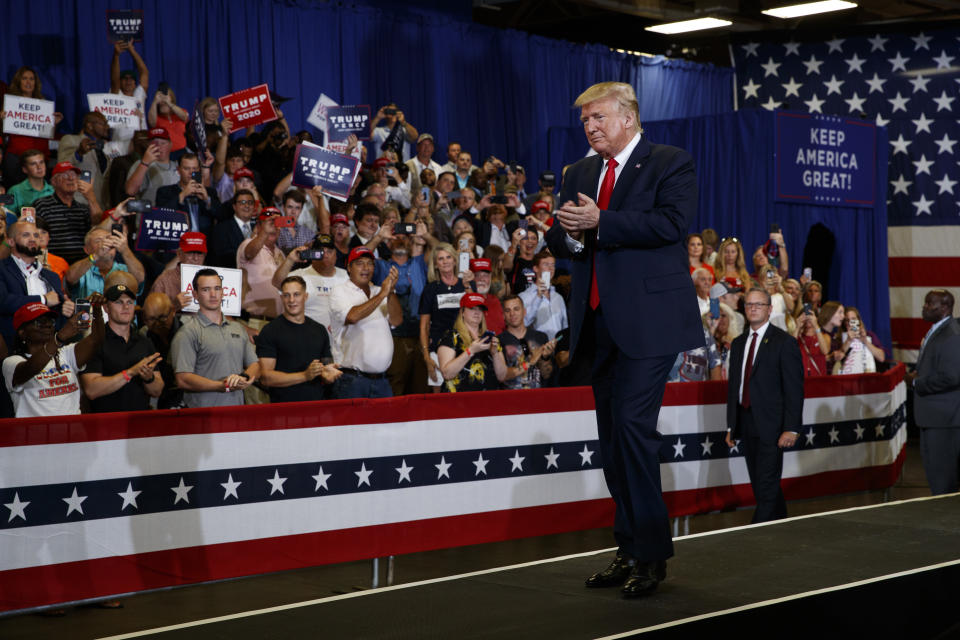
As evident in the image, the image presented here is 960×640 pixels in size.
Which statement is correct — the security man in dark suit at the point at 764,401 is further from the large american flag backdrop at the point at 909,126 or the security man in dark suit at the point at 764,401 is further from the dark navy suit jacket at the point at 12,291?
the large american flag backdrop at the point at 909,126

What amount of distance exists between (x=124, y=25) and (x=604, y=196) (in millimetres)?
7128

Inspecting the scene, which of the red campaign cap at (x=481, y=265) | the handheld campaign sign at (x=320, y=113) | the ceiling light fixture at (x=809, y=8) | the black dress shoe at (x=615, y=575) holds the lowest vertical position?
the black dress shoe at (x=615, y=575)

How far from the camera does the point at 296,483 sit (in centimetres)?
587

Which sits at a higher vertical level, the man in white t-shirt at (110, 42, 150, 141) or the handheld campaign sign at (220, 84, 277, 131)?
the man in white t-shirt at (110, 42, 150, 141)

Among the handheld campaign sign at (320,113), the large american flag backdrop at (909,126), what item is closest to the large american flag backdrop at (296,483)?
the handheld campaign sign at (320,113)

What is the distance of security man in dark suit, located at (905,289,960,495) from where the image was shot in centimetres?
789

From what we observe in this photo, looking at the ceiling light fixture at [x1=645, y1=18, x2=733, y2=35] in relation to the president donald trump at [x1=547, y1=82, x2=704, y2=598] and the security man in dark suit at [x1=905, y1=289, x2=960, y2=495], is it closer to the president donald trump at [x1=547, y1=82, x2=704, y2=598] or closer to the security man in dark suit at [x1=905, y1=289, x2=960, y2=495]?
the security man in dark suit at [x1=905, y1=289, x2=960, y2=495]

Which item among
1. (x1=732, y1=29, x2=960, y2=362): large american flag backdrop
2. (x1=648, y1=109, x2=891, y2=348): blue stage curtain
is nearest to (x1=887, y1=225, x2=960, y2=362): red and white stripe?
(x1=732, y1=29, x2=960, y2=362): large american flag backdrop

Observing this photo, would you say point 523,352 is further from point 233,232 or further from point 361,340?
point 233,232

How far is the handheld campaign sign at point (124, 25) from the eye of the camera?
9609mm

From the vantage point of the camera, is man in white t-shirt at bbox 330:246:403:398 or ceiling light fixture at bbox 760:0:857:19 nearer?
man in white t-shirt at bbox 330:246:403:398

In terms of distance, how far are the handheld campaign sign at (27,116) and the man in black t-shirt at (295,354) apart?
314 centimetres

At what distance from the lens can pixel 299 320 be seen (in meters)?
7.11

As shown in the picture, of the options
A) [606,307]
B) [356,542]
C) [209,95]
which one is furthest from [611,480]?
[209,95]
